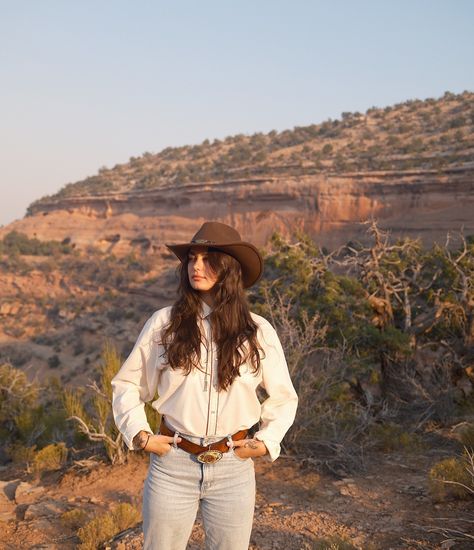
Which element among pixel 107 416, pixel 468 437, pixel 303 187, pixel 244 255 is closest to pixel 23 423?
pixel 107 416

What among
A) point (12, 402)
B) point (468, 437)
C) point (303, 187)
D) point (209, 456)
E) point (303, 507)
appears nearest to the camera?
point (209, 456)

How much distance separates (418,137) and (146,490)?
99.9 ft

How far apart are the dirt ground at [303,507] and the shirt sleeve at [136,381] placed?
1788mm

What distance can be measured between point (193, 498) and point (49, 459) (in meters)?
4.41

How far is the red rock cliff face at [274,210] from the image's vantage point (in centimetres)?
2252

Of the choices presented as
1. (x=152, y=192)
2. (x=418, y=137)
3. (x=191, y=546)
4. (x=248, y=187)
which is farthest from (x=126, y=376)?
(x=152, y=192)

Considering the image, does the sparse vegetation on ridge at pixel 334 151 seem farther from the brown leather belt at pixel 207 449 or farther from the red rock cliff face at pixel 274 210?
the brown leather belt at pixel 207 449

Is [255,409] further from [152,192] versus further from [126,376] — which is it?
[152,192]

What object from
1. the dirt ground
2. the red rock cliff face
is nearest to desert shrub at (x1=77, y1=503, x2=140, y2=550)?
the dirt ground

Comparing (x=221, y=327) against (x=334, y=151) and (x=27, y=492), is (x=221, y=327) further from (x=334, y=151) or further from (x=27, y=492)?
(x=334, y=151)

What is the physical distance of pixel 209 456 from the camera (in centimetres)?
197

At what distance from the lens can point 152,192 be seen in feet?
115

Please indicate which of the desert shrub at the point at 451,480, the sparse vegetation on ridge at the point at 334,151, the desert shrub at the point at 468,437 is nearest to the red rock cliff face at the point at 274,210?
the sparse vegetation on ridge at the point at 334,151

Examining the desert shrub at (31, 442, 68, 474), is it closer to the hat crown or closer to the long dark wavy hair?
the long dark wavy hair
